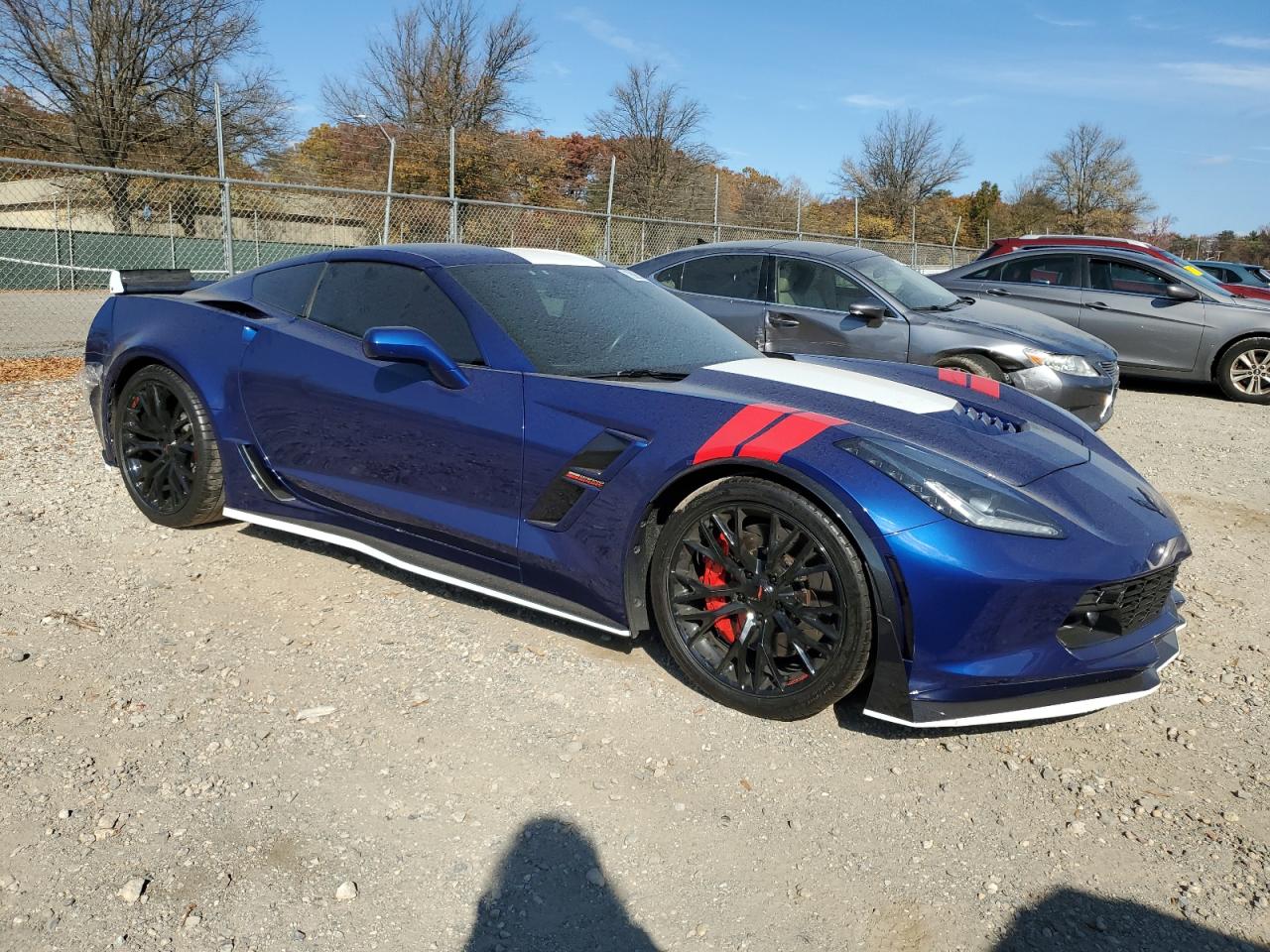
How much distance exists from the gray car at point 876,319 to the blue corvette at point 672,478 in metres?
3.30

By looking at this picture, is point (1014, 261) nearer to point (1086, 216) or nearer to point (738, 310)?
point (738, 310)

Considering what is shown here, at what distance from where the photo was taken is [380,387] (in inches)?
140

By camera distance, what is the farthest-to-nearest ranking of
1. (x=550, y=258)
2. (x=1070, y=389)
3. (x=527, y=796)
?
(x=1070, y=389) → (x=550, y=258) → (x=527, y=796)

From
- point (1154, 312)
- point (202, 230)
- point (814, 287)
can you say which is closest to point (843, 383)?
point (814, 287)

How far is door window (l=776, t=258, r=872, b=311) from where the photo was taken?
7.42 metres

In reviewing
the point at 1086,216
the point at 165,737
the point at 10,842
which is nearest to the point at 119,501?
the point at 165,737

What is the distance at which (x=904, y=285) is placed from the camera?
25.5ft

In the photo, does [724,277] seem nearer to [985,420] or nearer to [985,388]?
[985,388]

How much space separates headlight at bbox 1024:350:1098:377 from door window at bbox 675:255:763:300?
6.58 feet

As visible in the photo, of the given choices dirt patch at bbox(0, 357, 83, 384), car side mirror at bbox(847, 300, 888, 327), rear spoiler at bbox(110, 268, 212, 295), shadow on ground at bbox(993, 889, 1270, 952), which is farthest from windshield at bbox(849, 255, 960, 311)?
dirt patch at bbox(0, 357, 83, 384)

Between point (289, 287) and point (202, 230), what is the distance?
58.0 ft

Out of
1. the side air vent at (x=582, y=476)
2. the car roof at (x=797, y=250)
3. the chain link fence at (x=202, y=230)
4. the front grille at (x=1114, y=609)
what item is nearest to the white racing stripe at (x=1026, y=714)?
the front grille at (x=1114, y=609)

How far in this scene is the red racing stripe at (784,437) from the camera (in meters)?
2.84

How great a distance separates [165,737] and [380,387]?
4.44ft
